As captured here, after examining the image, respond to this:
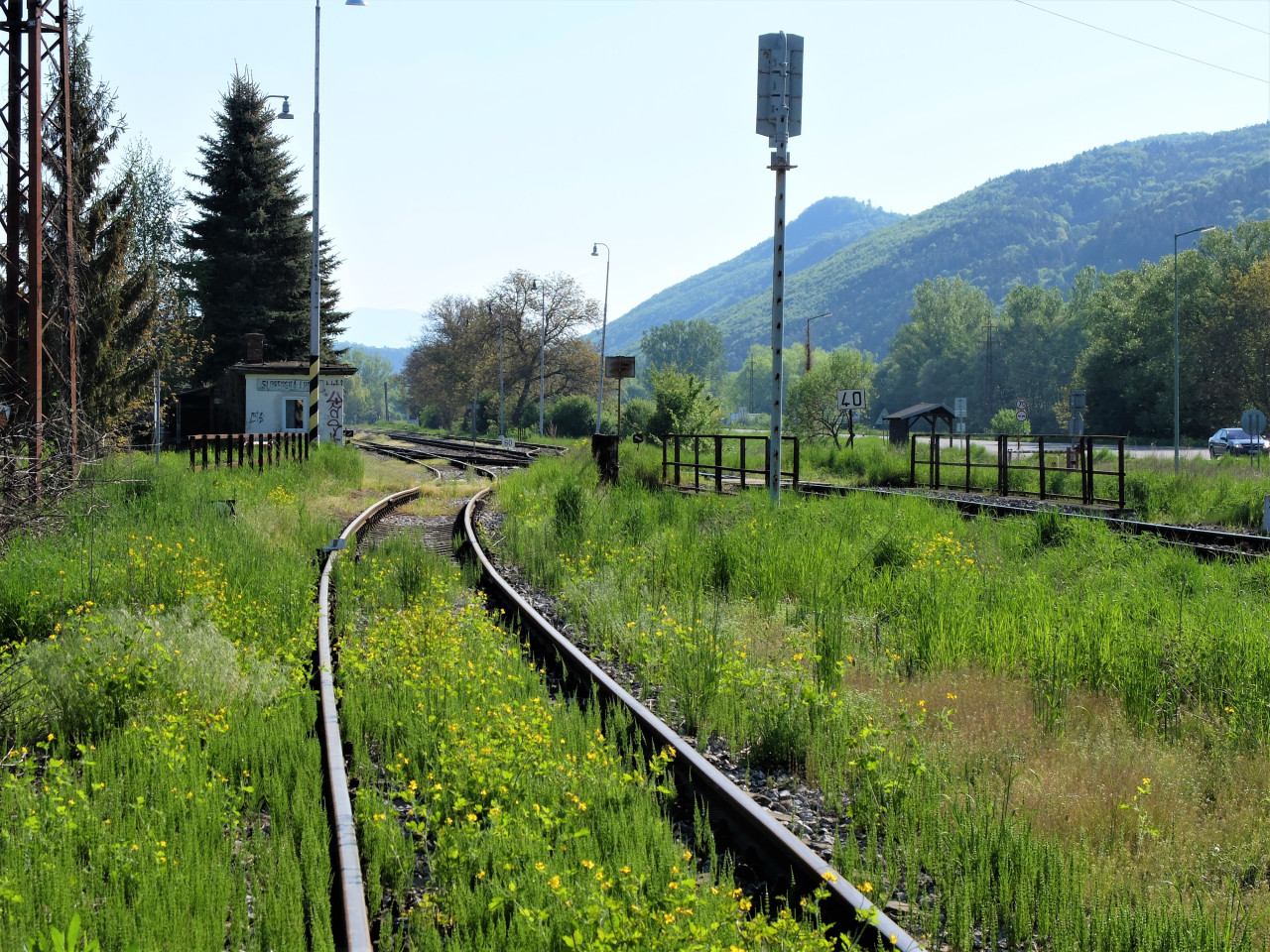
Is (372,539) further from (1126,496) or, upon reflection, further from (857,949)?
(1126,496)

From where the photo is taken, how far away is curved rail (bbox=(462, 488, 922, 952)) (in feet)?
11.2

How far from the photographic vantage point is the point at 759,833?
14.0 feet

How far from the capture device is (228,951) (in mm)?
3381

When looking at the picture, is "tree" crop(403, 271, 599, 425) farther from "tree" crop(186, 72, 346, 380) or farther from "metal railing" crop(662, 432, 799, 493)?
"metal railing" crop(662, 432, 799, 493)

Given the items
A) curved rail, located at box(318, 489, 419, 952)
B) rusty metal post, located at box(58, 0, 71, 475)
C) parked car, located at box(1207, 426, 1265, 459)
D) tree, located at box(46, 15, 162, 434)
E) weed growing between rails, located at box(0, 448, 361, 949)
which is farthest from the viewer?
parked car, located at box(1207, 426, 1265, 459)

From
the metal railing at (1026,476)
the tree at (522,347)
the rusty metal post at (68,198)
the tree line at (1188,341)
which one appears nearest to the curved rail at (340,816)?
the rusty metal post at (68,198)

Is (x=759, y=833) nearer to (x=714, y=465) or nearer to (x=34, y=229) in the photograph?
(x=34, y=229)

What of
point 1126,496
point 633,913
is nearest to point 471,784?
point 633,913

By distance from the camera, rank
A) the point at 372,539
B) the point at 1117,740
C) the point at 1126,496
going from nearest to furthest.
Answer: the point at 1117,740
the point at 372,539
the point at 1126,496

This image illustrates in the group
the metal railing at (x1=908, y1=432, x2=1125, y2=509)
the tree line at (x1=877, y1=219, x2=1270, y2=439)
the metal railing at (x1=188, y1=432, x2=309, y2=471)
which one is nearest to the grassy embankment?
the metal railing at (x1=188, y1=432, x2=309, y2=471)

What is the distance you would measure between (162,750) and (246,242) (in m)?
47.6

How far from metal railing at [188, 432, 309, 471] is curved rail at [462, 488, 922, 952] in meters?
14.8

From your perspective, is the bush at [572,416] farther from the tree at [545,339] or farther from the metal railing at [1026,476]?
the metal railing at [1026,476]

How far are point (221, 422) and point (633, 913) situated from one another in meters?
45.5
